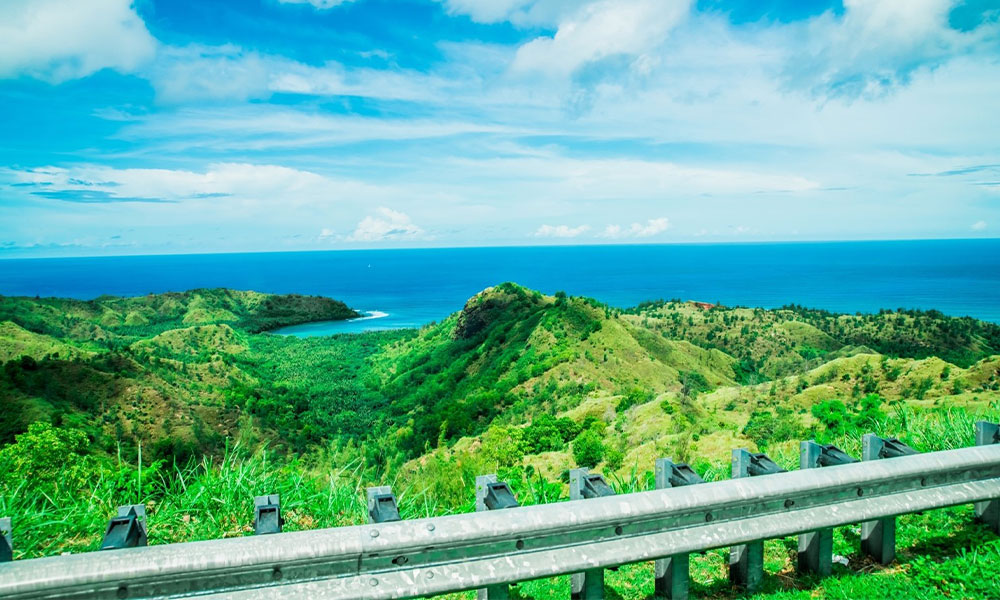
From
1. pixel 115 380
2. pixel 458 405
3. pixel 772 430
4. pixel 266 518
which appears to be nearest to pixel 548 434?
pixel 772 430

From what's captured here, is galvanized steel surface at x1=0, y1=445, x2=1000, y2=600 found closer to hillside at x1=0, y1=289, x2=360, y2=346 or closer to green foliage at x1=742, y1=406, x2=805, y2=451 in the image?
green foliage at x1=742, y1=406, x2=805, y2=451

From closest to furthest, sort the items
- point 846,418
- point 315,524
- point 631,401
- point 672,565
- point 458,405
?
point 672,565, point 315,524, point 846,418, point 631,401, point 458,405

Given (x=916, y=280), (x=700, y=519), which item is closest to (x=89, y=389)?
(x=700, y=519)

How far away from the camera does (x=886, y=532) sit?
402 cm

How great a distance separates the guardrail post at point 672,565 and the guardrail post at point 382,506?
5.14ft

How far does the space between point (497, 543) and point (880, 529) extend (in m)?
2.68

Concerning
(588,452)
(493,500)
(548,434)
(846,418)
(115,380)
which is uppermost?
(493,500)

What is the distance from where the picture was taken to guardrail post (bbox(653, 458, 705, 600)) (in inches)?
139

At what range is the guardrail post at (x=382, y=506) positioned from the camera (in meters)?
3.16

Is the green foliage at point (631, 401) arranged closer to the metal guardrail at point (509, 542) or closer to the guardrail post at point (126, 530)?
the metal guardrail at point (509, 542)

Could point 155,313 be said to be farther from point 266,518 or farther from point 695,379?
point 266,518

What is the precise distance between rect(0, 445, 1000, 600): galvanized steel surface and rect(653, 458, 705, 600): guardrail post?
23 cm

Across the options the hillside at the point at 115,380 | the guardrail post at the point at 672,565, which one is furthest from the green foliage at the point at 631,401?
the guardrail post at the point at 672,565

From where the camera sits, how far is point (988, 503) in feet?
14.4
